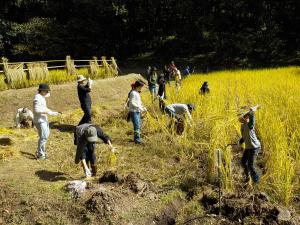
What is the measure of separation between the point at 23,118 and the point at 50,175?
9.15 ft

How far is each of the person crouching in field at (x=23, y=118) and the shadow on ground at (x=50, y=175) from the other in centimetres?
254

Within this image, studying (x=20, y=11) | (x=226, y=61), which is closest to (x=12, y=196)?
(x=226, y=61)

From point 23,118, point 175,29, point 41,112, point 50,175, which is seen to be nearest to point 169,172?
point 50,175

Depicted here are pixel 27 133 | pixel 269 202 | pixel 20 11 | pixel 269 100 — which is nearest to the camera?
pixel 269 202

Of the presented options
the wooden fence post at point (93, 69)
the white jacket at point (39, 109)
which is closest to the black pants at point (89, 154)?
the white jacket at point (39, 109)

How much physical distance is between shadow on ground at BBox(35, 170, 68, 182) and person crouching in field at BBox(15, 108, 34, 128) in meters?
2.54

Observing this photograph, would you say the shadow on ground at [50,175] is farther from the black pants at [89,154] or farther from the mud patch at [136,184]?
the mud patch at [136,184]

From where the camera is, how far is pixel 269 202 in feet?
17.2

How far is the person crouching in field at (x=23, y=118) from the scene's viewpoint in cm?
888

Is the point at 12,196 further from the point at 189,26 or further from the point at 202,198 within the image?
the point at 189,26

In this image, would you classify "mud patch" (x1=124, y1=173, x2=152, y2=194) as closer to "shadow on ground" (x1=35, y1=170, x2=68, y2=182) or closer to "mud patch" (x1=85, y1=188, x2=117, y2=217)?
"mud patch" (x1=85, y1=188, x2=117, y2=217)

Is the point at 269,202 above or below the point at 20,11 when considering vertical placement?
below

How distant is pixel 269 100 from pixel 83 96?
152 inches

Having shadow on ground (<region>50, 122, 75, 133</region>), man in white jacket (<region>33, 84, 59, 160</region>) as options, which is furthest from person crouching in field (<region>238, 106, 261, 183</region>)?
shadow on ground (<region>50, 122, 75, 133</region>)
